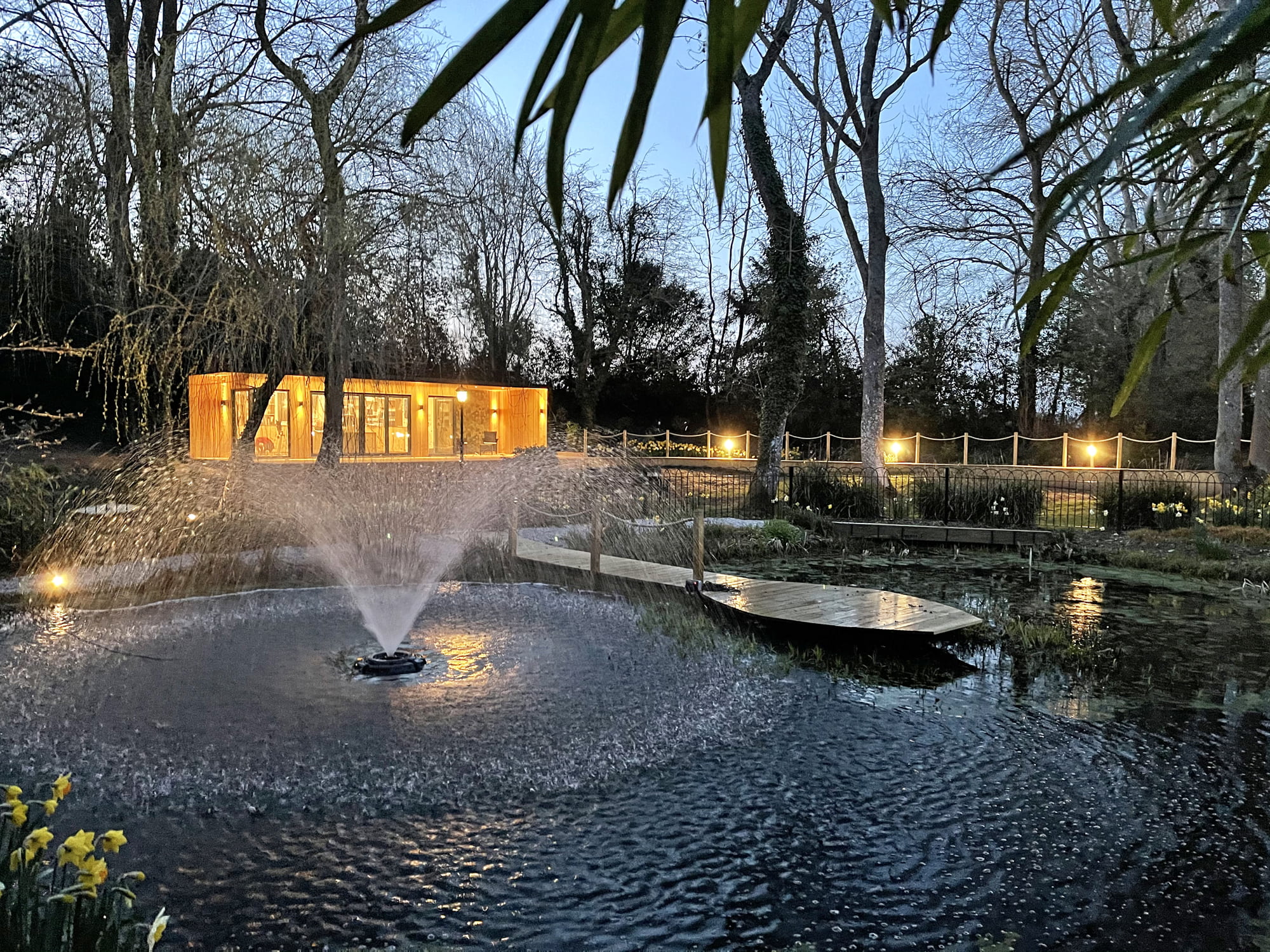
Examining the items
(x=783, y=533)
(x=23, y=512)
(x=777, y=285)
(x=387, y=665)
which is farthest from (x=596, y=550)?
(x=777, y=285)

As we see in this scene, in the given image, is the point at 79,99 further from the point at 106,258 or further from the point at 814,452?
the point at 814,452

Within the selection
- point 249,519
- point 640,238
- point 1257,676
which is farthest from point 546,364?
point 1257,676

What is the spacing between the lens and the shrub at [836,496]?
16.2 metres

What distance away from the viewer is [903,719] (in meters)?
5.87

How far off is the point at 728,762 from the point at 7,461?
10.3m

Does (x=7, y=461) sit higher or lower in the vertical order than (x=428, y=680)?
higher

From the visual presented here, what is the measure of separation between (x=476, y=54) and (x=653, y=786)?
4.32 meters

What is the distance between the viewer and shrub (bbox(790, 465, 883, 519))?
53.2 ft

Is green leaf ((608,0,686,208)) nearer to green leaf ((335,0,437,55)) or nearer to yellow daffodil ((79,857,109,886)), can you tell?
green leaf ((335,0,437,55))

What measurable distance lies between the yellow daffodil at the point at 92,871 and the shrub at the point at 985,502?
1513 centimetres

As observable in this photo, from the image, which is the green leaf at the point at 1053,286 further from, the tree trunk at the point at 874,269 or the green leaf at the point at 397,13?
the tree trunk at the point at 874,269

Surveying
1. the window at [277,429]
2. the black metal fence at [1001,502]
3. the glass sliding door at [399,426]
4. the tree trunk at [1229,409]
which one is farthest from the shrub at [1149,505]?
the window at [277,429]

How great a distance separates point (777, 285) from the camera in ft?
58.5

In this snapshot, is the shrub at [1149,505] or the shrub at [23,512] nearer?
the shrub at [23,512]
